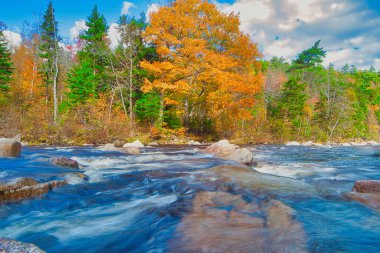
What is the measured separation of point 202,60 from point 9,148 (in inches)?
487

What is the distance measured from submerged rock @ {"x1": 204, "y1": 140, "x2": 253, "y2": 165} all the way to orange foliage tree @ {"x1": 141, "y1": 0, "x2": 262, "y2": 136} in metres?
7.02

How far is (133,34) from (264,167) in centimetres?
1581

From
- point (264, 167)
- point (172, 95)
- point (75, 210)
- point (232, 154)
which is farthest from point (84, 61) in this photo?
point (75, 210)

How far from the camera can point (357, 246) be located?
2707 millimetres

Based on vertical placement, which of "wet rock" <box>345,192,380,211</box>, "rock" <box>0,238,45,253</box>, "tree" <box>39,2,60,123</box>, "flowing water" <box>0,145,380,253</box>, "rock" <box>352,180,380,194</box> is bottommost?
"flowing water" <box>0,145,380,253</box>

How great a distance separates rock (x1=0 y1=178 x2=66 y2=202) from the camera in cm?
403

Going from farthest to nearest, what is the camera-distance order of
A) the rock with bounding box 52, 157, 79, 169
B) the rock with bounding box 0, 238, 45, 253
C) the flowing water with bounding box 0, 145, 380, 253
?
the rock with bounding box 52, 157, 79, 169, the flowing water with bounding box 0, 145, 380, 253, the rock with bounding box 0, 238, 45, 253

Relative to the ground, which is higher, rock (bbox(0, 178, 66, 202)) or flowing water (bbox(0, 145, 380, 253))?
rock (bbox(0, 178, 66, 202))

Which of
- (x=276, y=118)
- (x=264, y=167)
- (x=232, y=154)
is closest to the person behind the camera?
(x=264, y=167)

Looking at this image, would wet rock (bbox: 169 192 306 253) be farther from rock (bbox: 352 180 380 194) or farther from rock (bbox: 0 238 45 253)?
rock (bbox: 352 180 380 194)

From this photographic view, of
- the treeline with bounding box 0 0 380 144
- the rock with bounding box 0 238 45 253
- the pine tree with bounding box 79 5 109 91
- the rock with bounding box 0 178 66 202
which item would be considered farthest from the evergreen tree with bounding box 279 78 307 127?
the rock with bounding box 0 238 45 253

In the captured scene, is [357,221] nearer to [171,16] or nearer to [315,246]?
[315,246]

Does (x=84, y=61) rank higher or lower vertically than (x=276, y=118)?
higher

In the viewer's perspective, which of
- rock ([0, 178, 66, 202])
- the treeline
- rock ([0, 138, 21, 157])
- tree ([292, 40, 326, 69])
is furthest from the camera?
tree ([292, 40, 326, 69])
